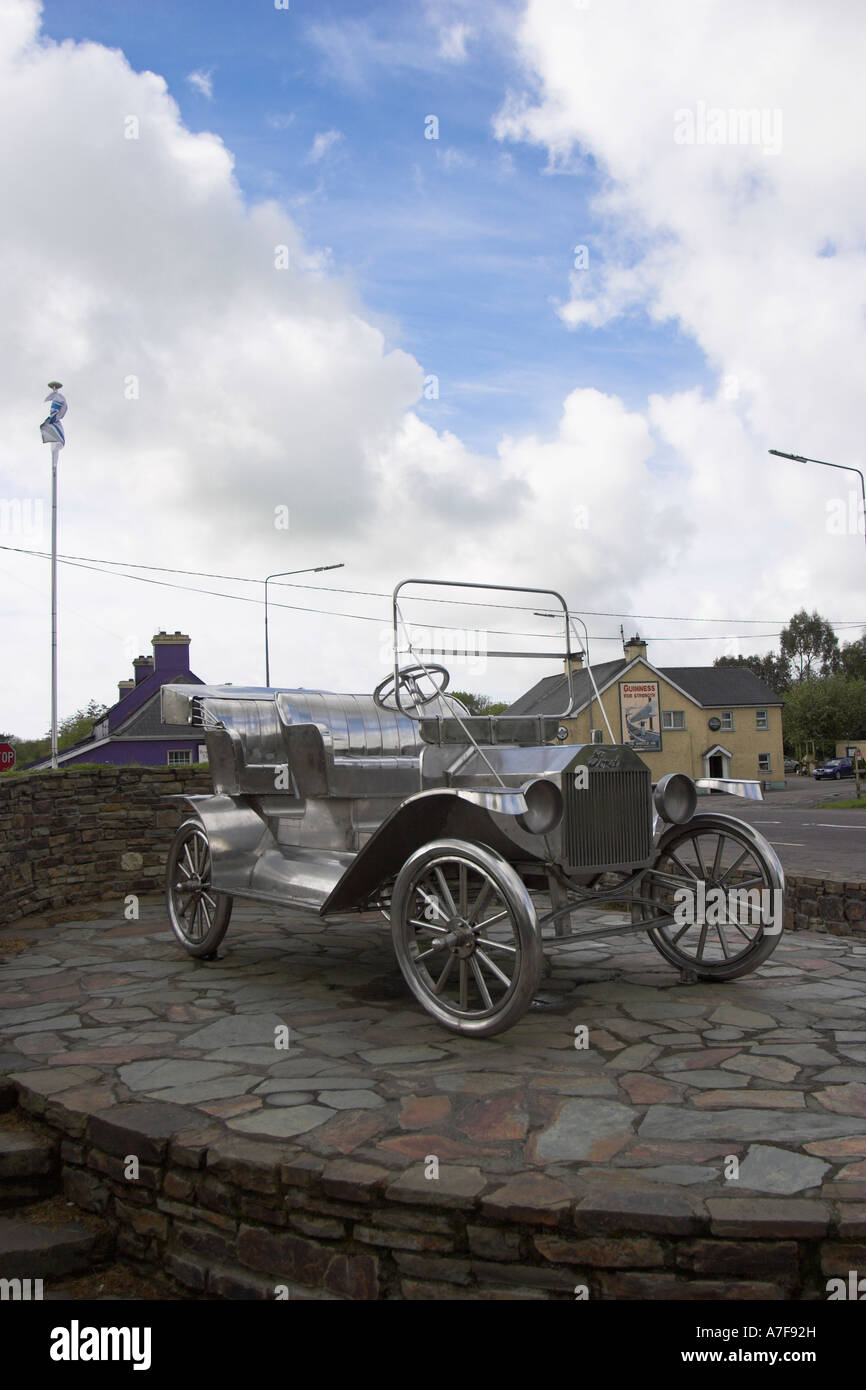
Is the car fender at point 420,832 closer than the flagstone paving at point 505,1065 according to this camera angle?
No

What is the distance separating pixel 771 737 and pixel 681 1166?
4483cm

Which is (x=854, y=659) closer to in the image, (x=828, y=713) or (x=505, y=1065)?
(x=828, y=713)

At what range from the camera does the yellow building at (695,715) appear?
41656 mm

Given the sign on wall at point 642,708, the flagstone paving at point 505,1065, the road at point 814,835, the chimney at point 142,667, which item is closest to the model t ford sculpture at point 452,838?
the flagstone paving at point 505,1065

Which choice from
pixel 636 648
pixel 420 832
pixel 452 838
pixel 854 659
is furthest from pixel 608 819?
pixel 854 659

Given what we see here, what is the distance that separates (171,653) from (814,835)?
18.9 m

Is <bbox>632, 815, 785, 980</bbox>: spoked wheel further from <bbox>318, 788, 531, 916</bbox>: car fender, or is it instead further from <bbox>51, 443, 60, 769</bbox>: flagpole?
<bbox>51, 443, 60, 769</bbox>: flagpole

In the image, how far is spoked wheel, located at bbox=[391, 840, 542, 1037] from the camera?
13.2 feet

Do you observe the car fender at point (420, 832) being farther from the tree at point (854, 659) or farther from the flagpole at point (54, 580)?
the tree at point (854, 659)

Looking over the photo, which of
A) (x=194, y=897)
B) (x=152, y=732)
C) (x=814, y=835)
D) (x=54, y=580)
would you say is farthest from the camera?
(x=152, y=732)

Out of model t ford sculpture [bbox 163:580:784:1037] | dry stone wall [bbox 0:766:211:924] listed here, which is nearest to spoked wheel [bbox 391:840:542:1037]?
model t ford sculpture [bbox 163:580:784:1037]

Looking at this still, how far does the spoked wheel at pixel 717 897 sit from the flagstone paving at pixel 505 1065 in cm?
16

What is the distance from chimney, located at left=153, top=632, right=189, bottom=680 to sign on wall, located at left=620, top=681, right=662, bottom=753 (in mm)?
19052

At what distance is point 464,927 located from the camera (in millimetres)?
4316
